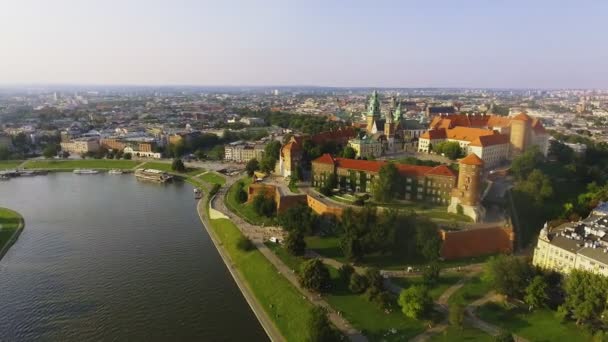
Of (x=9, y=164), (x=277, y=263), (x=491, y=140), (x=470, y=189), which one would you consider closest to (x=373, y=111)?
(x=491, y=140)

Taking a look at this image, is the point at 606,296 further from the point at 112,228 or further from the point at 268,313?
the point at 112,228

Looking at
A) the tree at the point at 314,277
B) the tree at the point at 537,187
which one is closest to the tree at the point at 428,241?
the tree at the point at 314,277

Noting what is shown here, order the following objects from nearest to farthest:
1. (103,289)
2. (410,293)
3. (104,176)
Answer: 1. (410,293)
2. (103,289)
3. (104,176)

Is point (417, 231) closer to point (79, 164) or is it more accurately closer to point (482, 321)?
point (482, 321)

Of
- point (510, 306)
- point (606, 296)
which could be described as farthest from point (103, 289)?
point (606, 296)

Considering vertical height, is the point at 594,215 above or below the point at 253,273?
above

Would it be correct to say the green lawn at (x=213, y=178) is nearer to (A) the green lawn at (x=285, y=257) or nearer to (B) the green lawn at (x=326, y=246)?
(A) the green lawn at (x=285, y=257)

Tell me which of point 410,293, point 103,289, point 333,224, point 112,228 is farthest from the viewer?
point 112,228
